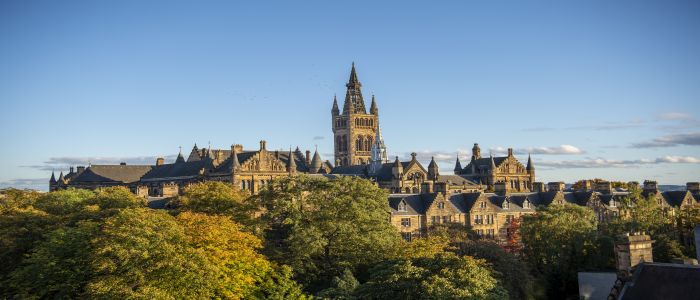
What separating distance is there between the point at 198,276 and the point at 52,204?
32370 mm

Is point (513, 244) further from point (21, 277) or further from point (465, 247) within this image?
point (21, 277)

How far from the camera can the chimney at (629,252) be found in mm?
33188

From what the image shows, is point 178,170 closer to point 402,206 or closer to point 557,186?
point 402,206

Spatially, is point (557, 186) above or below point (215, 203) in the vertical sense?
above

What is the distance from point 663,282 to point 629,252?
7.82ft

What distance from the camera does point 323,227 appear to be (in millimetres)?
59312

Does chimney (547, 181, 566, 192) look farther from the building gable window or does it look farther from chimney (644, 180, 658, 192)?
the building gable window

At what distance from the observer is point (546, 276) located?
2648 inches

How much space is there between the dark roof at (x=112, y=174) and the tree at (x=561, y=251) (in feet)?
276

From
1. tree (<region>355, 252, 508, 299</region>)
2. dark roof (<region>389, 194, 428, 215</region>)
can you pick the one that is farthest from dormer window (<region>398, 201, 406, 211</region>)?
tree (<region>355, 252, 508, 299</region>)

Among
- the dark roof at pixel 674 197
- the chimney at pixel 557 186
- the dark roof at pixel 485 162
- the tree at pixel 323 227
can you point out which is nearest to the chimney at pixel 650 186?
the dark roof at pixel 674 197

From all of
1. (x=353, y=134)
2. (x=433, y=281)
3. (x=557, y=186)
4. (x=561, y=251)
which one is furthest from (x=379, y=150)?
(x=433, y=281)

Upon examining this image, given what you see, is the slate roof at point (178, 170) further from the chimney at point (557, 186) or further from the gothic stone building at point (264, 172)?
the chimney at point (557, 186)

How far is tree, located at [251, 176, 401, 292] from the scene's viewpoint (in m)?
56.3
